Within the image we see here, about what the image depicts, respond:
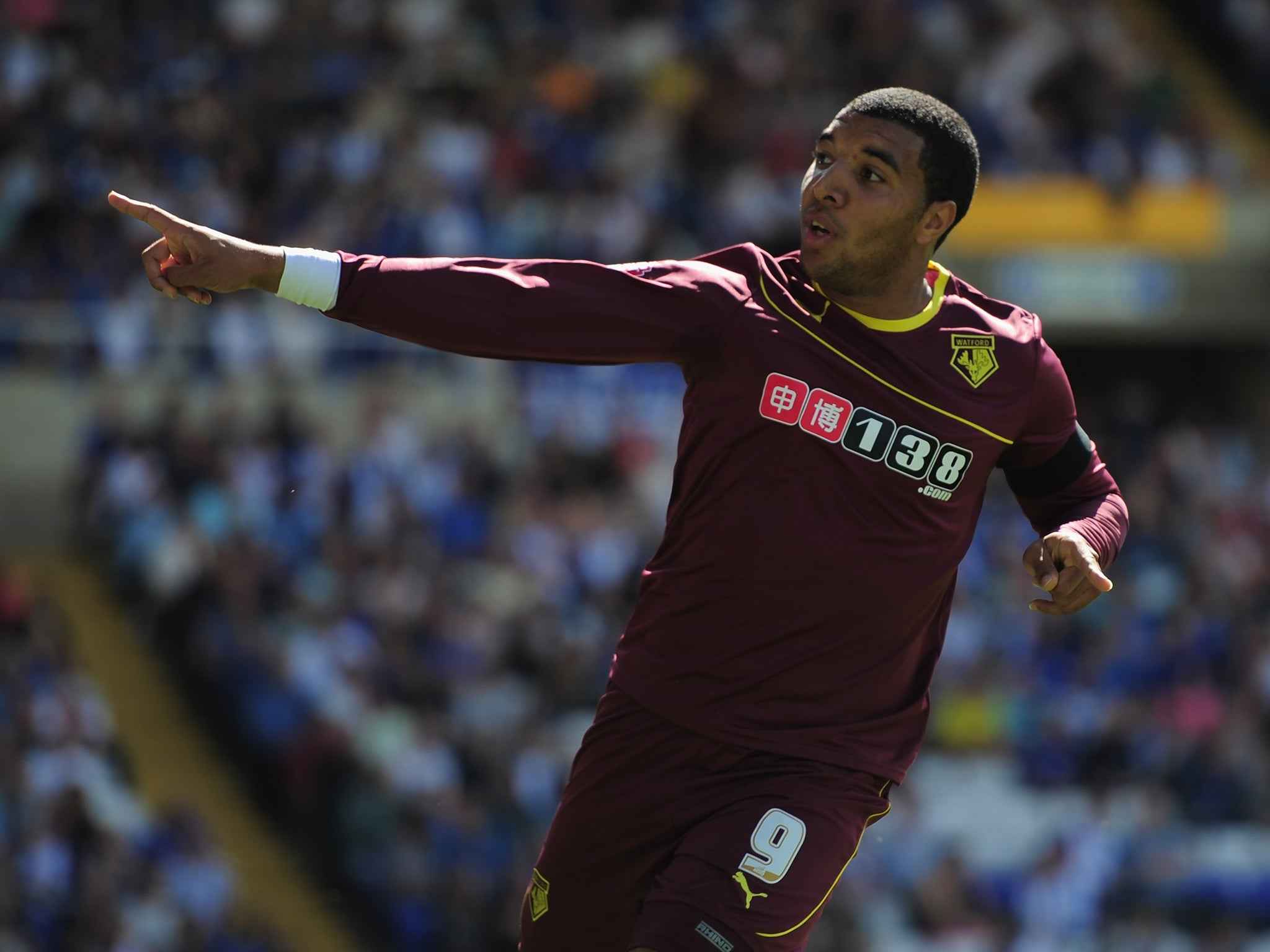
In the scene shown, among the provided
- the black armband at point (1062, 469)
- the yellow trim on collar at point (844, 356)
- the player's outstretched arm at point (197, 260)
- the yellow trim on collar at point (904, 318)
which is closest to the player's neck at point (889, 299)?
the yellow trim on collar at point (904, 318)

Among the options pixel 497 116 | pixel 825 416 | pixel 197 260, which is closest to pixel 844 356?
pixel 825 416

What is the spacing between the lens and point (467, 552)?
13016 millimetres

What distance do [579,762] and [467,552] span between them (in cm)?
831

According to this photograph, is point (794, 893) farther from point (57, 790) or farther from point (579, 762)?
point (57, 790)

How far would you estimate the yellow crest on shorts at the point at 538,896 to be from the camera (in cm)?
475

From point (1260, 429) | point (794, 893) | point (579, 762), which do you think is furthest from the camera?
point (1260, 429)

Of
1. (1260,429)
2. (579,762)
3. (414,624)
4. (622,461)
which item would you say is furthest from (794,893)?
(1260,429)

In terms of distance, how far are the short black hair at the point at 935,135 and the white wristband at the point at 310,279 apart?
1.36 metres

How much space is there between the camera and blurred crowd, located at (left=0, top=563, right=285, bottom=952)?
32.6ft

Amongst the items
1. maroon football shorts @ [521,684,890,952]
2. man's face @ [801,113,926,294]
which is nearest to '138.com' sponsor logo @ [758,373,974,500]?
man's face @ [801,113,926,294]

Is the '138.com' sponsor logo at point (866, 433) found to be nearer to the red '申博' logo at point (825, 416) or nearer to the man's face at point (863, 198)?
the red '申博' logo at point (825, 416)

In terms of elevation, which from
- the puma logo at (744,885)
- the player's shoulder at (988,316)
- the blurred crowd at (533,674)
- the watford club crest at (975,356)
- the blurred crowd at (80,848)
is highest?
the player's shoulder at (988,316)

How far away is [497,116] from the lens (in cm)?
1622

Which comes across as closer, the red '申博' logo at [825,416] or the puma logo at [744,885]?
the puma logo at [744,885]
